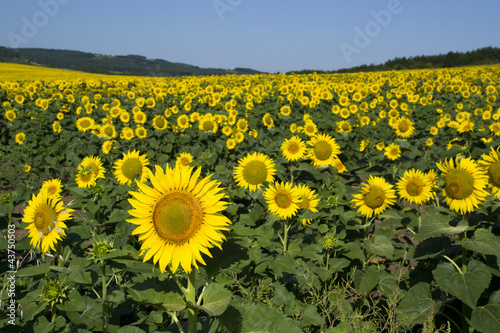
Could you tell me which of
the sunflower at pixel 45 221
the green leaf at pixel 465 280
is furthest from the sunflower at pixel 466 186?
the sunflower at pixel 45 221

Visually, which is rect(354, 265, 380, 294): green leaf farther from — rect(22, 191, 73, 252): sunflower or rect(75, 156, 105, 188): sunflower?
rect(75, 156, 105, 188): sunflower

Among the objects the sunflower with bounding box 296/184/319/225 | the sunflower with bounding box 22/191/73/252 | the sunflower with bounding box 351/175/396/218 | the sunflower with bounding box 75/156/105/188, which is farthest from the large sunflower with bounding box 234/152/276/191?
the sunflower with bounding box 22/191/73/252

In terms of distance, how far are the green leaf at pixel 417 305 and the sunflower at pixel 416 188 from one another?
125cm

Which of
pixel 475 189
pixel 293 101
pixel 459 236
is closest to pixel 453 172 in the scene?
pixel 475 189

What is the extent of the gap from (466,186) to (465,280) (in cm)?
74

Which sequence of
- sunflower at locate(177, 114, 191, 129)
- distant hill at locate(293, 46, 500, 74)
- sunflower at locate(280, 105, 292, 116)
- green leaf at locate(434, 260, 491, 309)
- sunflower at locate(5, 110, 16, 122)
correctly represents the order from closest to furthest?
green leaf at locate(434, 260, 491, 309) → sunflower at locate(177, 114, 191, 129) → sunflower at locate(280, 105, 292, 116) → sunflower at locate(5, 110, 16, 122) → distant hill at locate(293, 46, 500, 74)

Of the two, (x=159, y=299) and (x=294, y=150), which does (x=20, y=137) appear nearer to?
(x=294, y=150)

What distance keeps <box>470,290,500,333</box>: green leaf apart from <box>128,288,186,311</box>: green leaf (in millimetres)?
2176

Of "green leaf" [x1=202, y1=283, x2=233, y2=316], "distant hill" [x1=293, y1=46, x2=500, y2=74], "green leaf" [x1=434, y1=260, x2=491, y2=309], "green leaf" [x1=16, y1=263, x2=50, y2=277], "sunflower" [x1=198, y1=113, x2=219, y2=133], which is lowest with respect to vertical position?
"green leaf" [x1=16, y1=263, x2=50, y2=277]

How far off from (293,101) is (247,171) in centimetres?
884

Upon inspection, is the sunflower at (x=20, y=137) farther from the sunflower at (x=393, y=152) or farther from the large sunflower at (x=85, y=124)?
the sunflower at (x=393, y=152)

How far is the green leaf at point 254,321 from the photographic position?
154 cm

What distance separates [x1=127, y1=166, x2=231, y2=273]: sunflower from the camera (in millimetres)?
1547

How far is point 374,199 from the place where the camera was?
3.60 m
